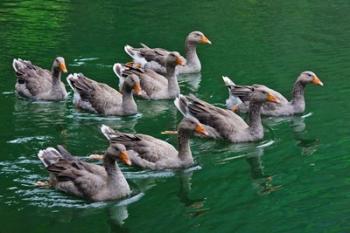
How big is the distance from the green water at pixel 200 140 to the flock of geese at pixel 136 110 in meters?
0.30

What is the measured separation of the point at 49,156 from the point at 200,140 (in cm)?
491

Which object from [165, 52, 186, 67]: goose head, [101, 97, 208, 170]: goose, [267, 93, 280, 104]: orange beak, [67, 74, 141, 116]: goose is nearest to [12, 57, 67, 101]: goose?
[67, 74, 141, 116]: goose

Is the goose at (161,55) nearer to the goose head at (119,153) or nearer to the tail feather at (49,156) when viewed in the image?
the tail feather at (49,156)

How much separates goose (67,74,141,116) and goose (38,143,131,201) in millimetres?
6054

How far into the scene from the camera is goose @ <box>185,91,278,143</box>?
19.7 meters

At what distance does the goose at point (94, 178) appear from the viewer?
619 inches

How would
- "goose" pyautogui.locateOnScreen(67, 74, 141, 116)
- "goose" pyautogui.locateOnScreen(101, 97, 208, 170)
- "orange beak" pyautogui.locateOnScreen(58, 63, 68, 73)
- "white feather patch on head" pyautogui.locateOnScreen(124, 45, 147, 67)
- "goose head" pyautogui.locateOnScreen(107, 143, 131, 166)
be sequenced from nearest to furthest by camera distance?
1. "goose head" pyautogui.locateOnScreen(107, 143, 131, 166)
2. "goose" pyautogui.locateOnScreen(101, 97, 208, 170)
3. "goose" pyautogui.locateOnScreen(67, 74, 141, 116)
4. "orange beak" pyautogui.locateOnScreen(58, 63, 68, 73)
5. "white feather patch on head" pyautogui.locateOnScreen(124, 45, 147, 67)

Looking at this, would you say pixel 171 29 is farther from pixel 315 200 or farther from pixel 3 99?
pixel 315 200

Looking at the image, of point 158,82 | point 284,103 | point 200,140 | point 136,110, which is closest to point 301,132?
point 284,103

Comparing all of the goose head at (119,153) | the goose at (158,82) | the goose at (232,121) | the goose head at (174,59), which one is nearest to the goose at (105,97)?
the goose at (158,82)

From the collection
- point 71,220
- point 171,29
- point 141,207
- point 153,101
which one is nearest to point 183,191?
point 141,207

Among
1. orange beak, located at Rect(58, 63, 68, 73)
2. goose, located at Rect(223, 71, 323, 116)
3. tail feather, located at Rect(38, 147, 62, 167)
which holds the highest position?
orange beak, located at Rect(58, 63, 68, 73)

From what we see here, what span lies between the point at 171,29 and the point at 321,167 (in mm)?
17016

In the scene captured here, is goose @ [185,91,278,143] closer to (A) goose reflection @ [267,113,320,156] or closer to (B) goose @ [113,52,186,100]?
(A) goose reflection @ [267,113,320,156]
